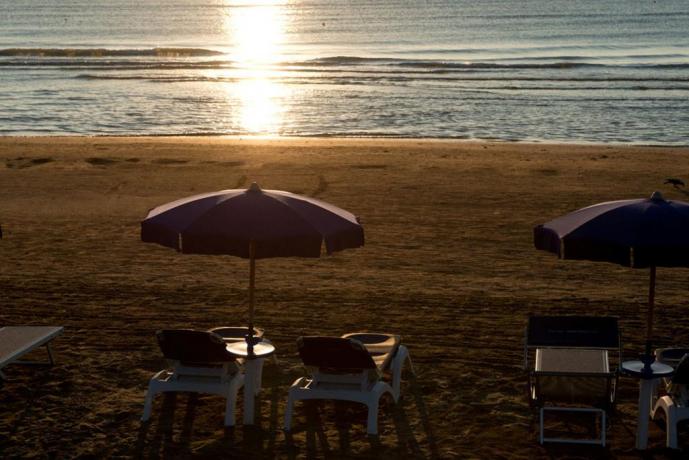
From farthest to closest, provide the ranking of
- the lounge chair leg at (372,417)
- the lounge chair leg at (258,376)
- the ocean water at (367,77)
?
the ocean water at (367,77), the lounge chair leg at (258,376), the lounge chair leg at (372,417)

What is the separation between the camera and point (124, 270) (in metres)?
13.0

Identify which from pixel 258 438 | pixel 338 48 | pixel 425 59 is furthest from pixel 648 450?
pixel 338 48

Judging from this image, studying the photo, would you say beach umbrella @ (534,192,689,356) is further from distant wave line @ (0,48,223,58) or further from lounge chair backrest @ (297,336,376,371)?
distant wave line @ (0,48,223,58)

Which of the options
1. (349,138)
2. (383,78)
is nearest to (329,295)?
(349,138)

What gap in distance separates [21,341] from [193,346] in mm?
1704

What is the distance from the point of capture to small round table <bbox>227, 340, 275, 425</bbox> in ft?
26.5

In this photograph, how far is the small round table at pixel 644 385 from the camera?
24.6 feet

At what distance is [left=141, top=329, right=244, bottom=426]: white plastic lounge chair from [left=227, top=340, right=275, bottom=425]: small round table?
83 mm

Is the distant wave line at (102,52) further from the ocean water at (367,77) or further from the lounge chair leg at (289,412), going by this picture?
the lounge chair leg at (289,412)

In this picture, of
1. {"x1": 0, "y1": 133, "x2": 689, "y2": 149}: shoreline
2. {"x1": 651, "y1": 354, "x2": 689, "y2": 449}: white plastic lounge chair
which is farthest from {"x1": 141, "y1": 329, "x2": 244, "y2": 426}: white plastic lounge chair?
{"x1": 0, "y1": 133, "x2": 689, "y2": 149}: shoreline

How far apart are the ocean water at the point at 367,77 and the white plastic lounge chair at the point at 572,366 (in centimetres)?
2152

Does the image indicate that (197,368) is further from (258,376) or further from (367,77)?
(367,77)

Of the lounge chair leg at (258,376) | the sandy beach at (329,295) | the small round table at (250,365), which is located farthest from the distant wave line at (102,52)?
the small round table at (250,365)

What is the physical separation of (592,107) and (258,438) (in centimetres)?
3098
